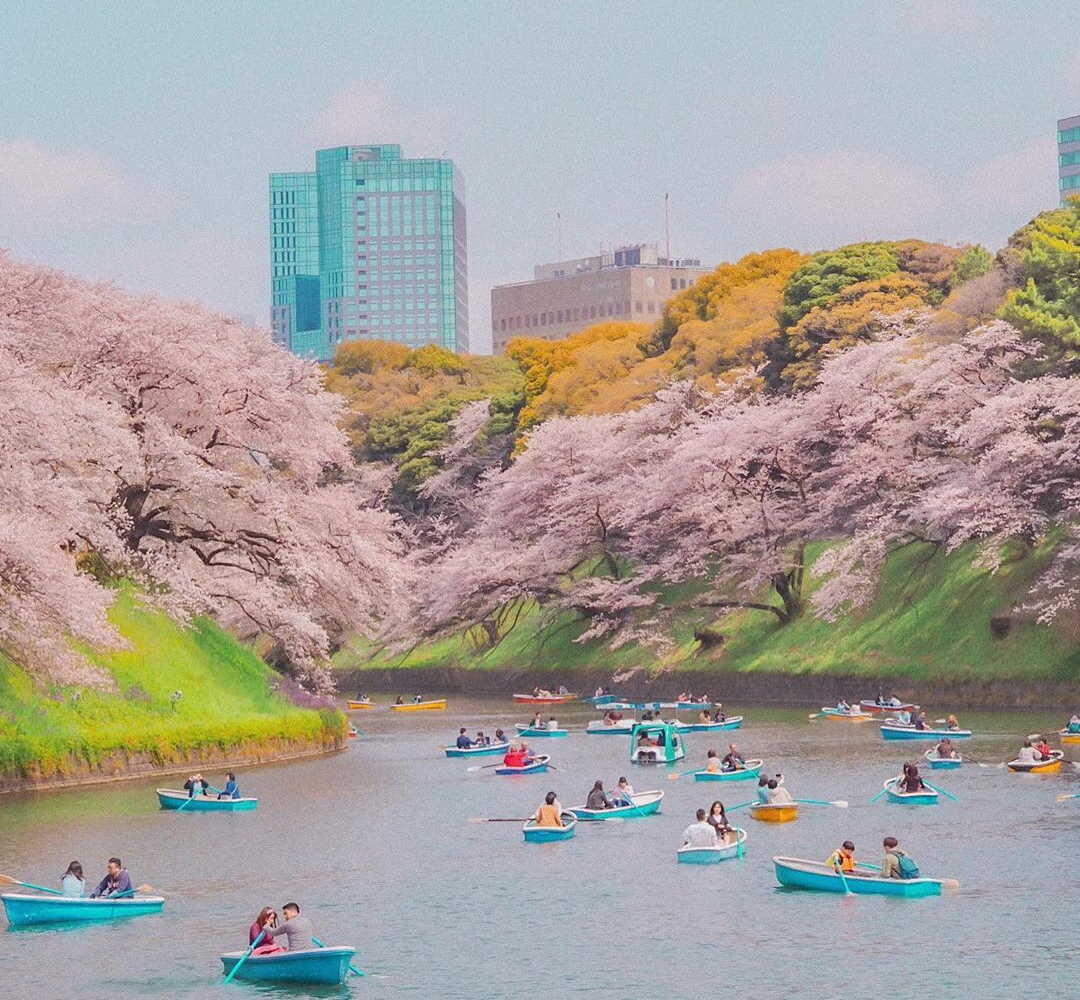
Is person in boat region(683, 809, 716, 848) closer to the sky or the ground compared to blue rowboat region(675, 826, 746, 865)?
closer to the sky

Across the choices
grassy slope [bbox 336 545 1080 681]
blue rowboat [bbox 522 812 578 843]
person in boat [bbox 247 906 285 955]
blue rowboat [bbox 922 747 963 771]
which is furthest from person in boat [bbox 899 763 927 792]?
grassy slope [bbox 336 545 1080 681]

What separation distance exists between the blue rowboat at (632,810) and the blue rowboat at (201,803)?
8.31 metres

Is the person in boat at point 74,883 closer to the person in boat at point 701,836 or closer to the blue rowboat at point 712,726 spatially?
the person in boat at point 701,836

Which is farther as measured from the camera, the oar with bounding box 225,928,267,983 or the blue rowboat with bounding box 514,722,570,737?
the blue rowboat with bounding box 514,722,570,737

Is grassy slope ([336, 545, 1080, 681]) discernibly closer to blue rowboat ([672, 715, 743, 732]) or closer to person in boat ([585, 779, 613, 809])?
blue rowboat ([672, 715, 743, 732])

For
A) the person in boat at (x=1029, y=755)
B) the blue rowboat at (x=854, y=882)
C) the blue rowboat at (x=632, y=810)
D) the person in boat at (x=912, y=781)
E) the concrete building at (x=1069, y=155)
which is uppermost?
the concrete building at (x=1069, y=155)

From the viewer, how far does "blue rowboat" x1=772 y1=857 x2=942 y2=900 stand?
32.3 metres

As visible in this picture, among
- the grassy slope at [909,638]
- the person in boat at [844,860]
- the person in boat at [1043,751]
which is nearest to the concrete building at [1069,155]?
the grassy slope at [909,638]

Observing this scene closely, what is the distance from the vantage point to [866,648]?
75.5m

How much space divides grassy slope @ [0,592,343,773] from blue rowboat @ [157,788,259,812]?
15.1ft

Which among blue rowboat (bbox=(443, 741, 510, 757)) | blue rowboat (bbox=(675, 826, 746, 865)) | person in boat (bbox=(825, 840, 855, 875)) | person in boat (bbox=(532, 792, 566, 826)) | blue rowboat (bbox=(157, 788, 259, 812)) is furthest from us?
blue rowboat (bbox=(443, 741, 510, 757))

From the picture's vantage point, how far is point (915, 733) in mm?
57906

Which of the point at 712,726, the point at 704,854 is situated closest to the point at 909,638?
the point at 712,726

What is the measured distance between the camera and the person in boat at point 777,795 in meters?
42.9
